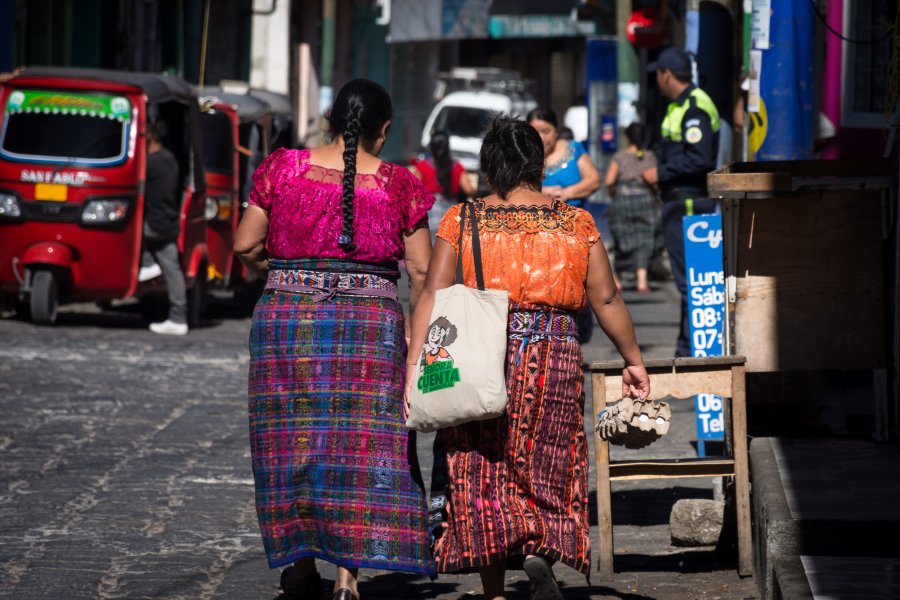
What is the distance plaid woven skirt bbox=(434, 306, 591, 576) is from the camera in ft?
16.5

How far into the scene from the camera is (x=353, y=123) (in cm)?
530

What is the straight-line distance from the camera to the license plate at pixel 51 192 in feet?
44.6

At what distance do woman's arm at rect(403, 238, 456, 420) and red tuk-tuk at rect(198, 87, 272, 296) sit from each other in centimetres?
1011

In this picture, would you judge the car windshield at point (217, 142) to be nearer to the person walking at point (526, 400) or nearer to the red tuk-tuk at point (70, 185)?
the red tuk-tuk at point (70, 185)

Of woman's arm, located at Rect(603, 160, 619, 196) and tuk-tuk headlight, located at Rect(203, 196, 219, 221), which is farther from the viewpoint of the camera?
woman's arm, located at Rect(603, 160, 619, 196)

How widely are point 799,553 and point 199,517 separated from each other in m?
2.94

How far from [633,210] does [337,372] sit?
1465 cm

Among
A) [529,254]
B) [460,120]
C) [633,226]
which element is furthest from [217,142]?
[460,120]

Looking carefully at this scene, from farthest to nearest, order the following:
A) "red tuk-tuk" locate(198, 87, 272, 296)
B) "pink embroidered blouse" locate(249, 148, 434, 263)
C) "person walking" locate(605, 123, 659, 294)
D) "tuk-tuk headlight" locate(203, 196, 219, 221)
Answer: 1. "person walking" locate(605, 123, 659, 294)
2. "red tuk-tuk" locate(198, 87, 272, 296)
3. "tuk-tuk headlight" locate(203, 196, 219, 221)
4. "pink embroidered blouse" locate(249, 148, 434, 263)

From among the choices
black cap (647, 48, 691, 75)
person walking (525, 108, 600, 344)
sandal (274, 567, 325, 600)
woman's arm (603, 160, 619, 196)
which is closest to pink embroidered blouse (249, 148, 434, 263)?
sandal (274, 567, 325, 600)

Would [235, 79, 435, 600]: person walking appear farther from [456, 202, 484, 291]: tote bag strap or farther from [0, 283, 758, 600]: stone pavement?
[0, 283, 758, 600]: stone pavement

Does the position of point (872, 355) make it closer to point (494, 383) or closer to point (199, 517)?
point (494, 383)

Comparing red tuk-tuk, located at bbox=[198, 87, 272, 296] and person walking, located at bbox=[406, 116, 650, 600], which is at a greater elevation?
red tuk-tuk, located at bbox=[198, 87, 272, 296]

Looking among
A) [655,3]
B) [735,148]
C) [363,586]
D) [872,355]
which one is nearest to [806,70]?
[872,355]
